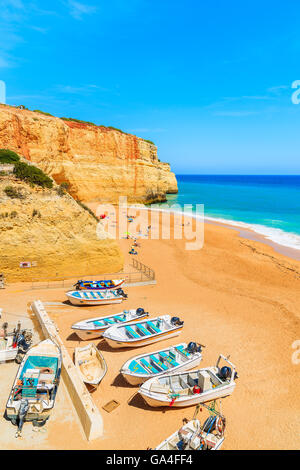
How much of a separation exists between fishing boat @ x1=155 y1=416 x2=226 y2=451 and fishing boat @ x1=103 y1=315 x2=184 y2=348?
4.70m

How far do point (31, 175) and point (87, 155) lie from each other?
32.0m

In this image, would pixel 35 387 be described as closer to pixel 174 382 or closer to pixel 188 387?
pixel 174 382

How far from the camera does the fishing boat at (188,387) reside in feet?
29.8

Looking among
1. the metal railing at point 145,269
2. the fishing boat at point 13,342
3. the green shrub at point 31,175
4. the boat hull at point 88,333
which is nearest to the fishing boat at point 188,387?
the boat hull at point 88,333

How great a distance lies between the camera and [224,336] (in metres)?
14.0

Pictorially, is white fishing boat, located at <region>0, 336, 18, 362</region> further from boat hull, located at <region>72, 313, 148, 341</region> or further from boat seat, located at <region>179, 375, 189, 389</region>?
boat seat, located at <region>179, 375, 189, 389</region>

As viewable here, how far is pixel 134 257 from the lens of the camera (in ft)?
84.8

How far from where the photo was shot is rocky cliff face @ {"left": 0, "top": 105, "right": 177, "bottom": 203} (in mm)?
32625

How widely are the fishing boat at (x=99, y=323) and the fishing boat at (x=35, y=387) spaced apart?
235 centimetres

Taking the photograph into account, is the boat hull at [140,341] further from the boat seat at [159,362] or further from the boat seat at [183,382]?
the boat seat at [183,382]

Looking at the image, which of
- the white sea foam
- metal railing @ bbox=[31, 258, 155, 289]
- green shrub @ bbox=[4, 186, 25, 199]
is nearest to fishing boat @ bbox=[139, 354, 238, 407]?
metal railing @ bbox=[31, 258, 155, 289]

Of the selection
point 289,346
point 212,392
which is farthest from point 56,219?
point 289,346

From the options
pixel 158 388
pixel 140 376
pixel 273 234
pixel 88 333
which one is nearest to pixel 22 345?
pixel 88 333

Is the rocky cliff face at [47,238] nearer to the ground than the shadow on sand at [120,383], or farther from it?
farther from it
